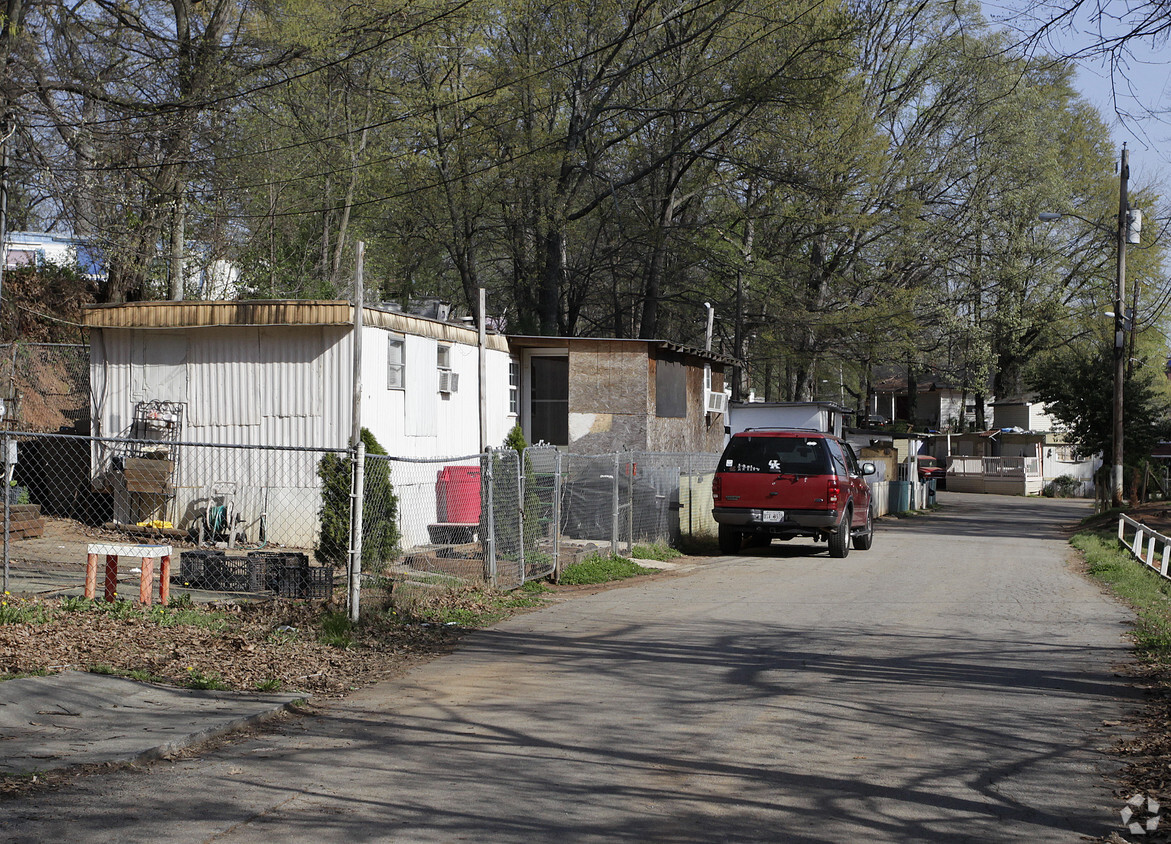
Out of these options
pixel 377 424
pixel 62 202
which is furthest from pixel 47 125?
pixel 377 424

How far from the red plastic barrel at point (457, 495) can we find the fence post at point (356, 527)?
868 centimetres

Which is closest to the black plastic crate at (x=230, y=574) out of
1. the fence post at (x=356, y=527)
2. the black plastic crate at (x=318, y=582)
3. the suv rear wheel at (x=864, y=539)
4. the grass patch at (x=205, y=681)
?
the black plastic crate at (x=318, y=582)

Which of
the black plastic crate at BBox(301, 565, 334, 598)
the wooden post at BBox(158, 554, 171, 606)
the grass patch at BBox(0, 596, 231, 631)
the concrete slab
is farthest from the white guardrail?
the concrete slab

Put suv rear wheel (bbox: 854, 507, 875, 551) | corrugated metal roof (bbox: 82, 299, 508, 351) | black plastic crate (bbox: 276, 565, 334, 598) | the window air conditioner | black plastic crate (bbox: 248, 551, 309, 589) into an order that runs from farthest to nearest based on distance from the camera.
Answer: suv rear wheel (bbox: 854, 507, 875, 551) → the window air conditioner → corrugated metal roof (bbox: 82, 299, 508, 351) → black plastic crate (bbox: 248, 551, 309, 589) → black plastic crate (bbox: 276, 565, 334, 598)

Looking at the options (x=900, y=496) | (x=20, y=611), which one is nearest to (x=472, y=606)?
(x=20, y=611)

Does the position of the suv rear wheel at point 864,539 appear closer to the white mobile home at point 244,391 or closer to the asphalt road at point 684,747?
the white mobile home at point 244,391

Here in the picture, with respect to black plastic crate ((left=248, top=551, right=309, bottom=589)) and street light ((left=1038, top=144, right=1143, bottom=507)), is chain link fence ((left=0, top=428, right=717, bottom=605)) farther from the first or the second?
street light ((left=1038, top=144, right=1143, bottom=507))

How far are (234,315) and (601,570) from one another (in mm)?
7151

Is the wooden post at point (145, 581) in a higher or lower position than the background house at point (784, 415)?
lower

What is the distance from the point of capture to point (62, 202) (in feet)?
51.3

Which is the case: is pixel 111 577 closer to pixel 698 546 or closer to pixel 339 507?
pixel 339 507

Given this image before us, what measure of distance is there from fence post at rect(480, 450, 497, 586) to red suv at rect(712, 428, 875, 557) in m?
6.71

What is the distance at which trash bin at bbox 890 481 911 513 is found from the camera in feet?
117

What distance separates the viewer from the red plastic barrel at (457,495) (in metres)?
18.0
